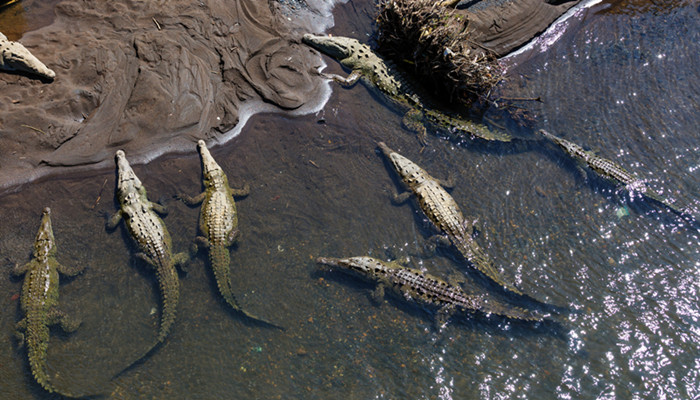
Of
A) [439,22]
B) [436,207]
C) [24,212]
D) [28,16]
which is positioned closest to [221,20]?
[28,16]

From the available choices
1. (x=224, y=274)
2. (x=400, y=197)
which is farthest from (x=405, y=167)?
(x=224, y=274)

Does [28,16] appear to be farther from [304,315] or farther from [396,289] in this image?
[396,289]

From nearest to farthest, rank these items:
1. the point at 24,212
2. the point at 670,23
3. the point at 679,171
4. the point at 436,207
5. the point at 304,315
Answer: the point at 304,315
the point at 24,212
the point at 436,207
the point at 679,171
the point at 670,23

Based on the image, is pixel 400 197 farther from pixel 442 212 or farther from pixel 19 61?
pixel 19 61

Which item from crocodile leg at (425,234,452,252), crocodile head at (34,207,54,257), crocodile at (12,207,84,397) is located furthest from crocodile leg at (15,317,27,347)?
crocodile leg at (425,234,452,252)

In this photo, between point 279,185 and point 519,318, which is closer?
point 519,318

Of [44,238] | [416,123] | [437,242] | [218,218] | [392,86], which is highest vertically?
[392,86]
